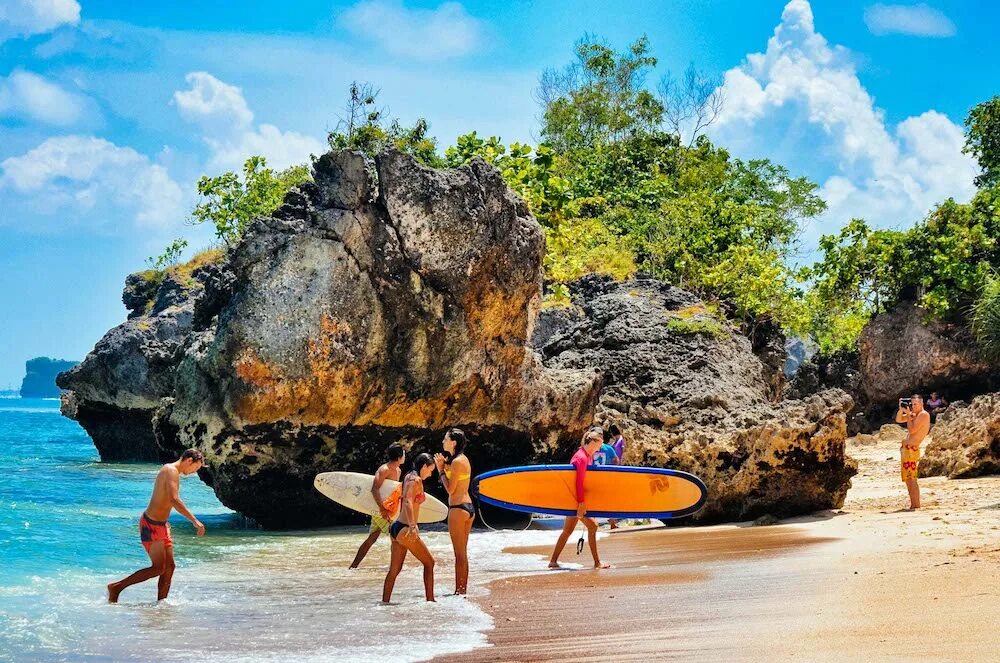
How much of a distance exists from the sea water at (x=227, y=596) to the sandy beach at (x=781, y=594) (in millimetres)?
604

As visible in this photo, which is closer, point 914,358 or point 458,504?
point 458,504

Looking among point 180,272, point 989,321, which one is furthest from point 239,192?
point 989,321

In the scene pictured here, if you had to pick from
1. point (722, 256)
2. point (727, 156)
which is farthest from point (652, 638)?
point (727, 156)

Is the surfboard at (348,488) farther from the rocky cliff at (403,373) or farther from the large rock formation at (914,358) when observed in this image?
the large rock formation at (914,358)

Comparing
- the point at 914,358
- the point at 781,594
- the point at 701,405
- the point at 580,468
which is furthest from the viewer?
the point at 914,358

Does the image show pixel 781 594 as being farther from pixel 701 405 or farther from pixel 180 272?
pixel 180 272

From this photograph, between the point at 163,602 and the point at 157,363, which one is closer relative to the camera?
the point at 163,602

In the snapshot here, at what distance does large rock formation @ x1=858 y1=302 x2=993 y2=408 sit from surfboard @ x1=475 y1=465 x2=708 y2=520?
530 inches

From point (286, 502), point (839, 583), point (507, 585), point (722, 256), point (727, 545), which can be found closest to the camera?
point (839, 583)

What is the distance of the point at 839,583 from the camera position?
8.50 metres

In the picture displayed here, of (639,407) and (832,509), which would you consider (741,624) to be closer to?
(832,509)

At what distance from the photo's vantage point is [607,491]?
1339 cm

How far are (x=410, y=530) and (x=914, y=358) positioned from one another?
63.4ft

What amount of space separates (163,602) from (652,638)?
15.2 ft
